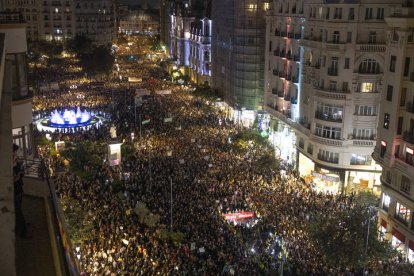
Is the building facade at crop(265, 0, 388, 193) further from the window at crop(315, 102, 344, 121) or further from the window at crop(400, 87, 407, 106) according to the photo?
the window at crop(400, 87, 407, 106)

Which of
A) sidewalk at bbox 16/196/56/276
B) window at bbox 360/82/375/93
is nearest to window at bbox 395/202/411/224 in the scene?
window at bbox 360/82/375/93

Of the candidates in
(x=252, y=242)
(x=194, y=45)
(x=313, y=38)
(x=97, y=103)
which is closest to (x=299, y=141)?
(x=313, y=38)

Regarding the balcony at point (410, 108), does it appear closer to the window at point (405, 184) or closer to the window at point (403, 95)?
the window at point (403, 95)

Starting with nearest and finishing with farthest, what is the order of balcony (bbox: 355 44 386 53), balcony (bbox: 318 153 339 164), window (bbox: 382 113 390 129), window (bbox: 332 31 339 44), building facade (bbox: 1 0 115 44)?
1. window (bbox: 382 113 390 129)
2. balcony (bbox: 355 44 386 53)
3. window (bbox: 332 31 339 44)
4. balcony (bbox: 318 153 339 164)
5. building facade (bbox: 1 0 115 44)

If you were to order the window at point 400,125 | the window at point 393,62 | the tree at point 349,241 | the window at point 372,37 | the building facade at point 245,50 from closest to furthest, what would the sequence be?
the tree at point 349,241
the window at point 400,125
the window at point 393,62
the window at point 372,37
the building facade at point 245,50

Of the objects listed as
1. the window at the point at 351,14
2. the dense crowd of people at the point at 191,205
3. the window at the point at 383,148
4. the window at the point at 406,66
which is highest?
the window at the point at 351,14

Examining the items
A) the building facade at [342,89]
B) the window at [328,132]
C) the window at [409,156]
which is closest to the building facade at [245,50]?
the building facade at [342,89]
